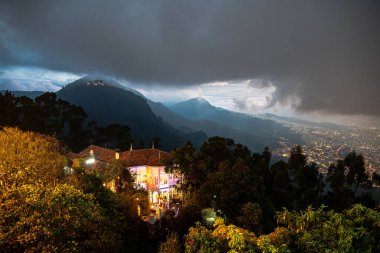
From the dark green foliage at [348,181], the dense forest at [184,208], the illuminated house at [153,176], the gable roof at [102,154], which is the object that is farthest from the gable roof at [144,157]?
the dark green foliage at [348,181]

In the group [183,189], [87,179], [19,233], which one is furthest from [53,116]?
[19,233]

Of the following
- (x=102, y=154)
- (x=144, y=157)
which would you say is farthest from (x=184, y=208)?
(x=102, y=154)

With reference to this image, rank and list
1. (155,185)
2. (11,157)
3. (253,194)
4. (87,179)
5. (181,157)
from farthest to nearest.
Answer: (155,185)
(181,157)
(253,194)
(87,179)
(11,157)

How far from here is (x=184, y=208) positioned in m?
26.9

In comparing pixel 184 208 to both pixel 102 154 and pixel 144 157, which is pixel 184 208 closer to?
pixel 144 157

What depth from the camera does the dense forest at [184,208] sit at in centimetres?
916

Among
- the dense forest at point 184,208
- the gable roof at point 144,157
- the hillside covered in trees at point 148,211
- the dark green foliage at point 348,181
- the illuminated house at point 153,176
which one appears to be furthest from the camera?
the gable roof at point 144,157

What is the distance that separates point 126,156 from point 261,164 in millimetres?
24644

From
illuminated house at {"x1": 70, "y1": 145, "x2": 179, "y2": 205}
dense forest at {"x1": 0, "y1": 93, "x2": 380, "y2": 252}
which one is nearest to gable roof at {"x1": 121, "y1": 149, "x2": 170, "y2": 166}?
illuminated house at {"x1": 70, "y1": 145, "x2": 179, "y2": 205}

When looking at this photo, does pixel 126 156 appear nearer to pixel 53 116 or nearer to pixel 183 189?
pixel 183 189

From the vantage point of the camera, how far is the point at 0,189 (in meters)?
12.4

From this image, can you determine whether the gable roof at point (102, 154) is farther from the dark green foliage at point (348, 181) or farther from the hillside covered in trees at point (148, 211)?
the dark green foliage at point (348, 181)

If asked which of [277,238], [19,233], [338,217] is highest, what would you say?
[338,217]

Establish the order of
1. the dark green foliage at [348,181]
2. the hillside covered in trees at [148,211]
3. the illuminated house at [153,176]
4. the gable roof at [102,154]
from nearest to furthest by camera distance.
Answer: the hillside covered in trees at [148,211]
the illuminated house at [153,176]
the dark green foliage at [348,181]
the gable roof at [102,154]
